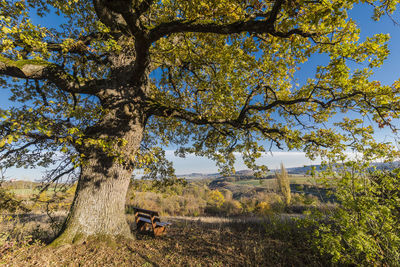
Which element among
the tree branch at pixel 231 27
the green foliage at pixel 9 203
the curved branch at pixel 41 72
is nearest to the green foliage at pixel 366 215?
the tree branch at pixel 231 27

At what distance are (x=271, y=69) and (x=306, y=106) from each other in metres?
2.34

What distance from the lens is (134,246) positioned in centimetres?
435

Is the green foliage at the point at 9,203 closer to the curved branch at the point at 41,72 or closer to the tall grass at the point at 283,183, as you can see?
the curved branch at the point at 41,72

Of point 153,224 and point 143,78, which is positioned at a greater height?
point 143,78

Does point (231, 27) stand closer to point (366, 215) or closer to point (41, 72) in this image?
point (366, 215)

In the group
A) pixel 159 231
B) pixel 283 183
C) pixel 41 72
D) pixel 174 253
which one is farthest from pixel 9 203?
pixel 283 183

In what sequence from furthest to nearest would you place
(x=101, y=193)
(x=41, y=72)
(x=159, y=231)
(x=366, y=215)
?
(x=159, y=231), (x=101, y=193), (x=41, y=72), (x=366, y=215)

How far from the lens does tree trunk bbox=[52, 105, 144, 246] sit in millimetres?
4168

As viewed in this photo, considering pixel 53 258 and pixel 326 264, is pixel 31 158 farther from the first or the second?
pixel 326 264

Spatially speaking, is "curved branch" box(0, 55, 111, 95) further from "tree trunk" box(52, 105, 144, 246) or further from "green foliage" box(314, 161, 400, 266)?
"green foliage" box(314, 161, 400, 266)

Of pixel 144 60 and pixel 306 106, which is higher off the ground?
pixel 144 60

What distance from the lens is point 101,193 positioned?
4.45 meters

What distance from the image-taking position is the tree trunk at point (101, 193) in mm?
4168

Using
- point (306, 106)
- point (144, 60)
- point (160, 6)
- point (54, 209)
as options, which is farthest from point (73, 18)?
point (306, 106)
